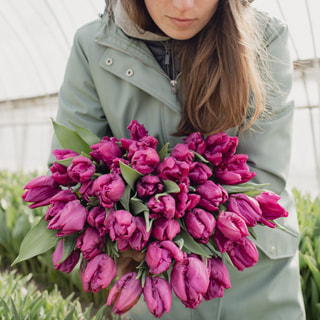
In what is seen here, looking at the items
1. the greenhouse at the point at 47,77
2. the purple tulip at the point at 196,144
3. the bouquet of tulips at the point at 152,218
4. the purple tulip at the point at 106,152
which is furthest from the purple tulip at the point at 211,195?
the greenhouse at the point at 47,77

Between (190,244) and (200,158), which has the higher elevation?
(200,158)

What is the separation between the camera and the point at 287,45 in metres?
1.15

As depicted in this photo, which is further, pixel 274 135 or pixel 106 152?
pixel 274 135

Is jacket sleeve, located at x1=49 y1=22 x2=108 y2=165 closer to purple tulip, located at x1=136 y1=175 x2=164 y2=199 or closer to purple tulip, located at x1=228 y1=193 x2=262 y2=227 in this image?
purple tulip, located at x1=136 y1=175 x2=164 y2=199

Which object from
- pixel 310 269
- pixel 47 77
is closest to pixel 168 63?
pixel 310 269

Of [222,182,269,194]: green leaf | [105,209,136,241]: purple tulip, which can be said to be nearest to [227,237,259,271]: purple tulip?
[222,182,269,194]: green leaf

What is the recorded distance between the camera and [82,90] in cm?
121

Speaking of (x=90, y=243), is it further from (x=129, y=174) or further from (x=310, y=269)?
(x=310, y=269)

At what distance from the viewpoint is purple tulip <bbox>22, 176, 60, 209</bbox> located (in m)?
0.87

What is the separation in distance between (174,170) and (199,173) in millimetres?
66

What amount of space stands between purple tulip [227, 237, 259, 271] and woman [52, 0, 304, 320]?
0.26 m

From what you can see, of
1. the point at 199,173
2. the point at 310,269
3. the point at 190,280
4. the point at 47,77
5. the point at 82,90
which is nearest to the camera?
the point at 190,280

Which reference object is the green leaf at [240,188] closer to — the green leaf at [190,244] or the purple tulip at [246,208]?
the purple tulip at [246,208]

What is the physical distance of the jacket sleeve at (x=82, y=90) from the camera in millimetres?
1202
